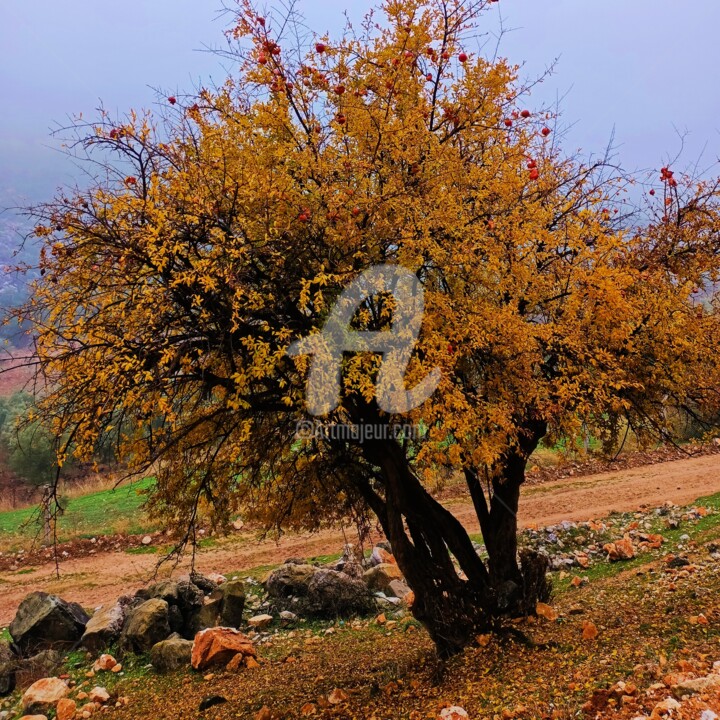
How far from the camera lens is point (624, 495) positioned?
20.6 metres

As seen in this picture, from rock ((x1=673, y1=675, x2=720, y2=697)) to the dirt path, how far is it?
11.9 m

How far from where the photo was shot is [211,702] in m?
8.43

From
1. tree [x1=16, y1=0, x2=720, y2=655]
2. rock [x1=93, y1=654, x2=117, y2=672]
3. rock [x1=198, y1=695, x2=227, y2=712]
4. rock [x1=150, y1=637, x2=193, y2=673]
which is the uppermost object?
tree [x1=16, y1=0, x2=720, y2=655]

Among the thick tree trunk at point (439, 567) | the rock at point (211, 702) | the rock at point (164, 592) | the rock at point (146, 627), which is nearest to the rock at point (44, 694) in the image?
the rock at point (146, 627)

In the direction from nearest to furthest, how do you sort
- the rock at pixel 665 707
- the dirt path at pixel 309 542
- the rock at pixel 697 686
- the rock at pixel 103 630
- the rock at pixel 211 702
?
the rock at pixel 665 707
the rock at pixel 697 686
the rock at pixel 211 702
the rock at pixel 103 630
the dirt path at pixel 309 542

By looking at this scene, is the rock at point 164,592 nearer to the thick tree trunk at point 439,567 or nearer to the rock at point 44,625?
the rock at point 44,625

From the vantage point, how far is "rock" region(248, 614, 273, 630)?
41.9 feet

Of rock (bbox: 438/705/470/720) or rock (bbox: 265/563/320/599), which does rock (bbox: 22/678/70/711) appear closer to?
rock (bbox: 265/563/320/599)

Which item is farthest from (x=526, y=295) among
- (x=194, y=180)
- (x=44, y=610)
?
(x=44, y=610)

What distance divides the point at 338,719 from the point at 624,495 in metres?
16.4

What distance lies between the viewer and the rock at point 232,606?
1270cm

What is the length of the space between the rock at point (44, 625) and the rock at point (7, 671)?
0.44 meters

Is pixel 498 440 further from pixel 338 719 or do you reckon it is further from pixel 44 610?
pixel 44 610

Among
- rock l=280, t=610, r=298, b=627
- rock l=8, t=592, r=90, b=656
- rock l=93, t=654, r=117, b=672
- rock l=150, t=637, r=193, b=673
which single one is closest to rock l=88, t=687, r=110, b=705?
rock l=150, t=637, r=193, b=673
